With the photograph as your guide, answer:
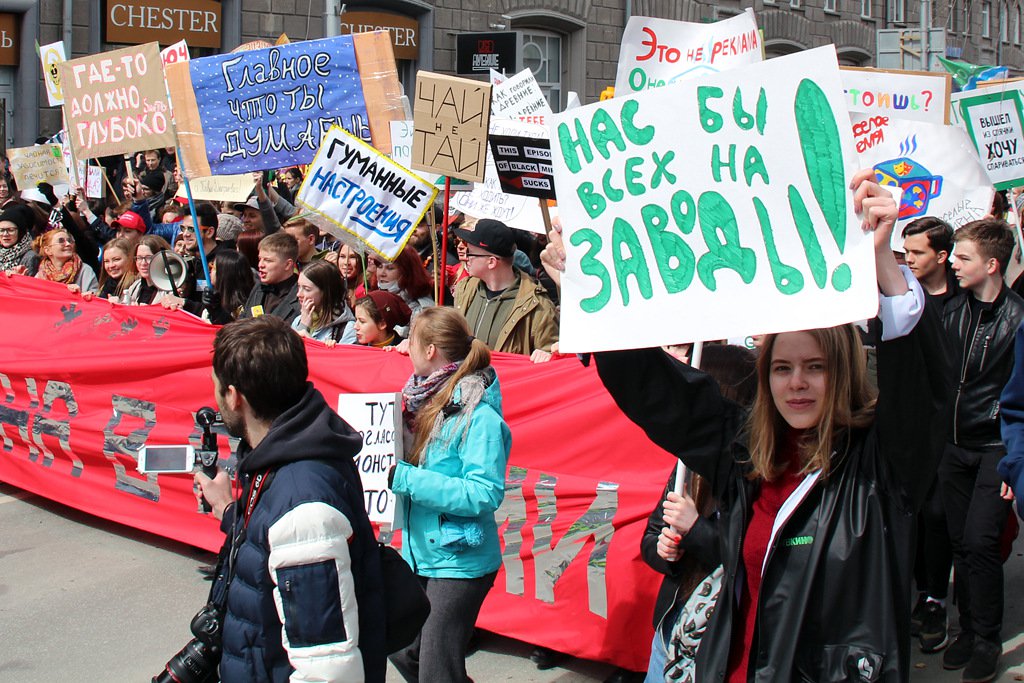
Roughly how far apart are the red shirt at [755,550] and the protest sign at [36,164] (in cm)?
1212

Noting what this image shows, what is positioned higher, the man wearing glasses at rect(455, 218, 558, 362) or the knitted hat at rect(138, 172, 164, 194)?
the knitted hat at rect(138, 172, 164, 194)

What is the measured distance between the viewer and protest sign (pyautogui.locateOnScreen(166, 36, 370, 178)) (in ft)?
24.7

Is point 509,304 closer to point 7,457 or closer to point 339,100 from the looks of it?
point 339,100

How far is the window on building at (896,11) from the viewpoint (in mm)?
39875

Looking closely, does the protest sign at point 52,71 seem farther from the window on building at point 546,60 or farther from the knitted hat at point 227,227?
the window on building at point 546,60

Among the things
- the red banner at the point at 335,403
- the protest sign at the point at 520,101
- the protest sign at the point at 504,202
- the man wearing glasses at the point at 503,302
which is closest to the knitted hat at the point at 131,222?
the red banner at the point at 335,403

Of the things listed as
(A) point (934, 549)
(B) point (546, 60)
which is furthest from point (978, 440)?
(B) point (546, 60)

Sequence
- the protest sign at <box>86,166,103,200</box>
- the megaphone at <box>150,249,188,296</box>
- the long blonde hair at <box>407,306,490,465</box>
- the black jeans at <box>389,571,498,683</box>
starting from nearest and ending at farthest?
the black jeans at <box>389,571,498,683</box>, the long blonde hair at <box>407,306,490,465</box>, the megaphone at <box>150,249,188,296</box>, the protest sign at <box>86,166,103,200</box>

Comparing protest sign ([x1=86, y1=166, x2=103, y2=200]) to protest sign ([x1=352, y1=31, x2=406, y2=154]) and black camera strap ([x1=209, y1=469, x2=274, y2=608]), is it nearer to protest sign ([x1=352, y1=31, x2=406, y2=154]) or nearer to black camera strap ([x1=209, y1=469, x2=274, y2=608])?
protest sign ([x1=352, y1=31, x2=406, y2=154])

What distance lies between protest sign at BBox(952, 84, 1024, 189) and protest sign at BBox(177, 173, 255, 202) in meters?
5.52

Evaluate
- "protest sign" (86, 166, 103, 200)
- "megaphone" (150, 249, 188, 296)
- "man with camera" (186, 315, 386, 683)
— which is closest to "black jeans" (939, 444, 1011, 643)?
"man with camera" (186, 315, 386, 683)

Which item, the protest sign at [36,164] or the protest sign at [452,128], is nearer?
the protest sign at [452,128]

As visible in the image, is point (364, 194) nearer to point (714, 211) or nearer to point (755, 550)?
point (714, 211)

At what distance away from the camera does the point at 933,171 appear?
295 inches
